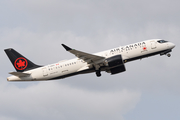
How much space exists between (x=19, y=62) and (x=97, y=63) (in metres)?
15.6

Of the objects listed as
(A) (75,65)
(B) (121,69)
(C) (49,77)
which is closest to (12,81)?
(C) (49,77)

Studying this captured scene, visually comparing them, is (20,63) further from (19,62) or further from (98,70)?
(98,70)

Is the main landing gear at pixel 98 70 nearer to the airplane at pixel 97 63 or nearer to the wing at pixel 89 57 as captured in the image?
the airplane at pixel 97 63

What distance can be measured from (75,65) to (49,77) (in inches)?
216

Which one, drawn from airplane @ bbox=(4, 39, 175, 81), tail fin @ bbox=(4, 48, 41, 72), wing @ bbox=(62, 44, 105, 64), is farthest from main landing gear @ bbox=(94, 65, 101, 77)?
tail fin @ bbox=(4, 48, 41, 72)

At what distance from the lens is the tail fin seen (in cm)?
6284

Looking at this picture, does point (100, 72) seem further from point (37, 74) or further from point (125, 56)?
point (37, 74)

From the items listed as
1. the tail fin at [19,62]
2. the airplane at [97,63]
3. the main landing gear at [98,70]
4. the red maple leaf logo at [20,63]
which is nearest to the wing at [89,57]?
the airplane at [97,63]

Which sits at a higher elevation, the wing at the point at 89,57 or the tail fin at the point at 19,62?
the tail fin at the point at 19,62

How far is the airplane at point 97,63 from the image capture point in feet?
193

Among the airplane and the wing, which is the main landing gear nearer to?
the airplane

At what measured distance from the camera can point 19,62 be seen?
2484 inches

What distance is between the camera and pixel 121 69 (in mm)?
60406

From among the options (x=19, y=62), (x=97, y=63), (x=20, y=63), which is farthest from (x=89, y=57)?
(x=19, y=62)
